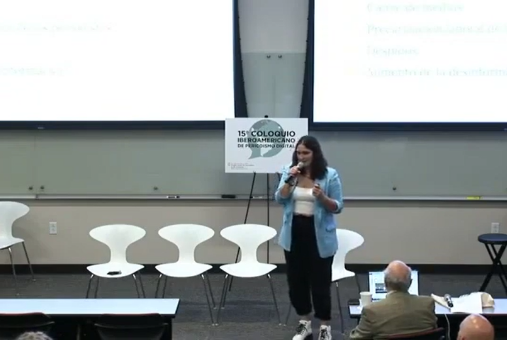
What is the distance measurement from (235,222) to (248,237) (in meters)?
0.97

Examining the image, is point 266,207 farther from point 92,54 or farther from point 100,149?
point 92,54

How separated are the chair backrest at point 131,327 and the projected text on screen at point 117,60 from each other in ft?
9.72

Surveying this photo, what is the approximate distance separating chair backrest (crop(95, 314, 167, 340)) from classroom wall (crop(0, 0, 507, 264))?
2.77 meters

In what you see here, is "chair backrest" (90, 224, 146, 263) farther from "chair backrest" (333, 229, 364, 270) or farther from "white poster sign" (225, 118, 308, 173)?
"chair backrest" (333, 229, 364, 270)

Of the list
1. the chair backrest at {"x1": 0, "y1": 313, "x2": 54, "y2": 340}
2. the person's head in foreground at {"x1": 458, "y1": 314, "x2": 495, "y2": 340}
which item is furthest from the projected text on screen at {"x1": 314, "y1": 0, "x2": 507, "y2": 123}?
the person's head in foreground at {"x1": 458, "y1": 314, "x2": 495, "y2": 340}

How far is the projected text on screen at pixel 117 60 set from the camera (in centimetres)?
581

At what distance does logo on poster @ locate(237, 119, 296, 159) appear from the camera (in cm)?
552

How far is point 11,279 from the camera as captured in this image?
6.02m

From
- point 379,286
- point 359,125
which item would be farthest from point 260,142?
point 379,286

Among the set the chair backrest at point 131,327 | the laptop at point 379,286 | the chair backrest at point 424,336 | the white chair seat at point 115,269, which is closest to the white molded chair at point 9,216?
the white chair seat at point 115,269

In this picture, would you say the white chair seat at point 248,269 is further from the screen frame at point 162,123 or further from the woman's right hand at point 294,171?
the screen frame at point 162,123

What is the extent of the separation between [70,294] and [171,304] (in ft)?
7.54

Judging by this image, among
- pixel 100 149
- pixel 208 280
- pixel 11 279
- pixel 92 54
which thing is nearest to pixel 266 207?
pixel 208 280

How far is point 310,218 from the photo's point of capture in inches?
163
